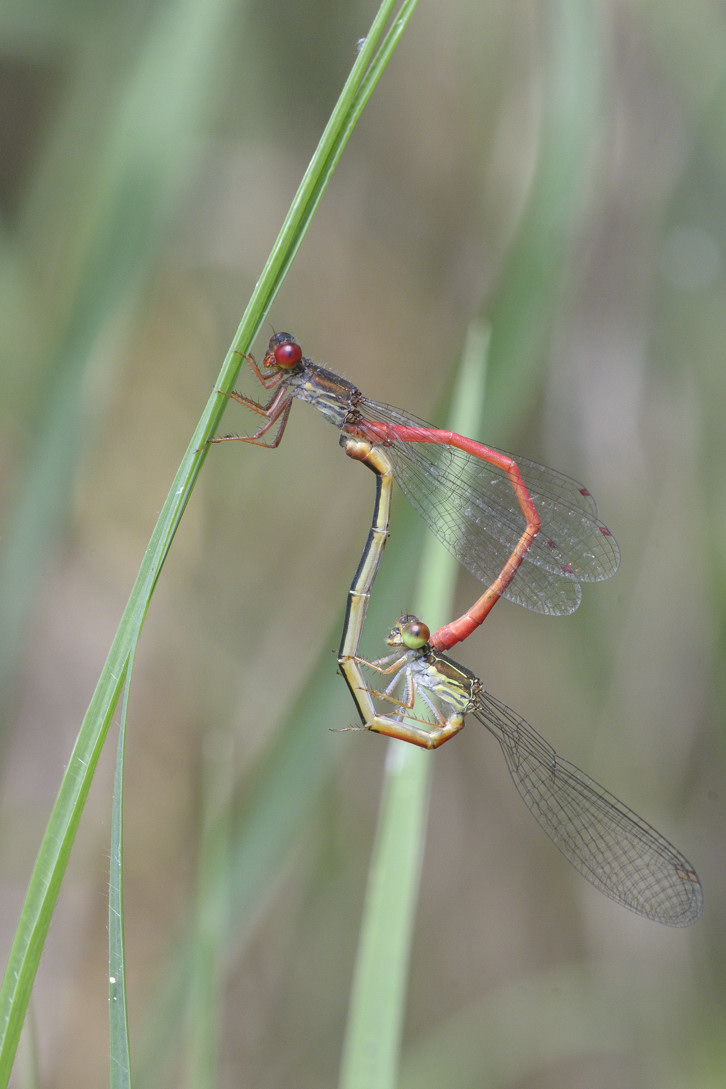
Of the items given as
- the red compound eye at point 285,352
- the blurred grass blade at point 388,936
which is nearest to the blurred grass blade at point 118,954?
the blurred grass blade at point 388,936

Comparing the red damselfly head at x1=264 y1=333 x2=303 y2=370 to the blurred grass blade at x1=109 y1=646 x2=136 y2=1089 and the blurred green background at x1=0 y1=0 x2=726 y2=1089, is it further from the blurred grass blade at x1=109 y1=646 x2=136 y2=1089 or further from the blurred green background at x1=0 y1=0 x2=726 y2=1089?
the blurred grass blade at x1=109 y1=646 x2=136 y2=1089

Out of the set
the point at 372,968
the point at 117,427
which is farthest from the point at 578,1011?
the point at 117,427

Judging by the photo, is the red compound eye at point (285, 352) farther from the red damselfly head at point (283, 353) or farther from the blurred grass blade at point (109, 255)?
the blurred grass blade at point (109, 255)

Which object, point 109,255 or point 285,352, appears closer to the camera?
point 109,255

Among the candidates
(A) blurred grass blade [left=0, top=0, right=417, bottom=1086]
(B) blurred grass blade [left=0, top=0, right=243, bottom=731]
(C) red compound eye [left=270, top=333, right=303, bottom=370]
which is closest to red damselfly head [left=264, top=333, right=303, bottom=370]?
(C) red compound eye [left=270, top=333, right=303, bottom=370]

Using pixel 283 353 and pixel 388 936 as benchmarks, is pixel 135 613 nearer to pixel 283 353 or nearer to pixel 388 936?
pixel 388 936

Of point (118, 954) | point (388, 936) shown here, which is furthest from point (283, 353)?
point (118, 954)
